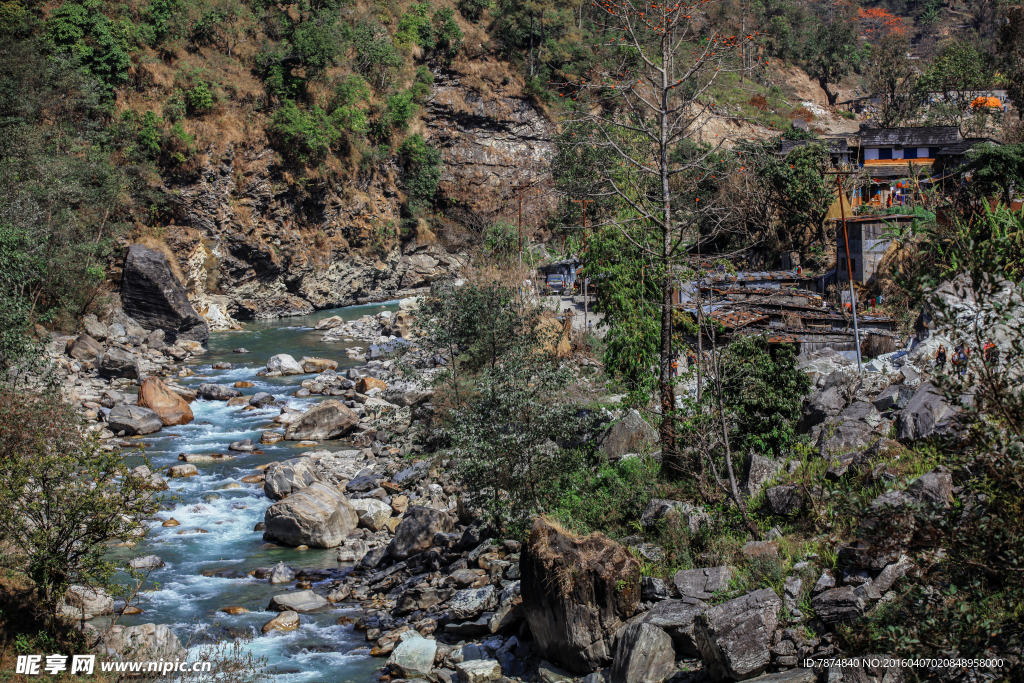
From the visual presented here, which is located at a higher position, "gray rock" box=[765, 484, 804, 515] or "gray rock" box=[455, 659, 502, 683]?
"gray rock" box=[765, 484, 804, 515]

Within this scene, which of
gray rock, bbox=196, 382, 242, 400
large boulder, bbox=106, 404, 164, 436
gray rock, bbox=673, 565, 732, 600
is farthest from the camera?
gray rock, bbox=196, 382, 242, 400

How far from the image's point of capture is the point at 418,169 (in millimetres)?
43812

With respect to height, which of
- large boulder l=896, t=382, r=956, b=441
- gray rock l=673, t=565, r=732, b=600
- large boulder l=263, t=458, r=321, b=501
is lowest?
large boulder l=263, t=458, r=321, b=501

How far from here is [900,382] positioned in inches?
421

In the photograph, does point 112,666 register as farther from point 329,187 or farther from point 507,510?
point 329,187

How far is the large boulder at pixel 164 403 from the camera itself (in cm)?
1903

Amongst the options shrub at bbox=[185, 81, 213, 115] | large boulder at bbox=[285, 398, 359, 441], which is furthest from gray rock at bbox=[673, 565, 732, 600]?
shrub at bbox=[185, 81, 213, 115]

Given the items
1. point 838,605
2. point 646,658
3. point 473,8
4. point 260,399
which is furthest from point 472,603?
point 473,8

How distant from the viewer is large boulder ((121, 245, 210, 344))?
2762cm

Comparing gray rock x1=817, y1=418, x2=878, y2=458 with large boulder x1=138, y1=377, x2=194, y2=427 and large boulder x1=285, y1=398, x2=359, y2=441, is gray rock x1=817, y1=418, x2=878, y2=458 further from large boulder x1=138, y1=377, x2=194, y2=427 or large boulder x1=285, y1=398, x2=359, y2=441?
large boulder x1=138, y1=377, x2=194, y2=427

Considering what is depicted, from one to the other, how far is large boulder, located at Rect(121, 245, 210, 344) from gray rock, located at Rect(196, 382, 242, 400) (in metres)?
7.00

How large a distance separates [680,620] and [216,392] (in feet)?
58.1

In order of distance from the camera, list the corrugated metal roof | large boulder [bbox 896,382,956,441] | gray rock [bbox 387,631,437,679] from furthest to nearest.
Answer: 1. the corrugated metal roof
2. gray rock [bbox 387,631,437,679]
3. large boulder [bbox 896,382,956,441]

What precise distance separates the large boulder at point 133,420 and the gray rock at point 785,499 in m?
15.6
